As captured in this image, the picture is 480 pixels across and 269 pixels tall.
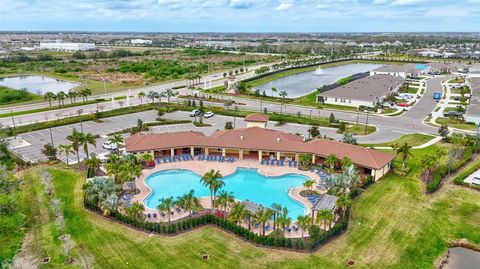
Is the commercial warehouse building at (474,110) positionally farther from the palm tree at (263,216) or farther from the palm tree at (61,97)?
the palm tree at (61,97)

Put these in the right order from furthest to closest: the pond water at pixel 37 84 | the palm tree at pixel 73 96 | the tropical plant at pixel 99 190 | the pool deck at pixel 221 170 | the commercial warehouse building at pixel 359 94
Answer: the pond water at pixel 37 84
the commercial warehouse building at pixel 359 94
the palm tree at pixel 73 96
the pool deck at pixel 221 170
the tropical plant at pixel 99 190

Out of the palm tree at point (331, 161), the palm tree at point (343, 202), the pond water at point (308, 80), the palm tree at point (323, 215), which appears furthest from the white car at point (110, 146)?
the pond water at point (308, 80)

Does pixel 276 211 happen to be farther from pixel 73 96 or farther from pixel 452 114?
pixel 73 96

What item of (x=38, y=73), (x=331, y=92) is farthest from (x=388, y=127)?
(x=38, y=73)

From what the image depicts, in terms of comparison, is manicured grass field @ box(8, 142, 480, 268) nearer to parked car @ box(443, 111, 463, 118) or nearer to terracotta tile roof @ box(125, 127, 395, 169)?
terracotta tile roof @ box(125, 127, 395, 169)

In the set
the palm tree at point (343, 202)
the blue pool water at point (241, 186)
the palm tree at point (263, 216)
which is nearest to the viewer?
the palm tree at point (263, 216)

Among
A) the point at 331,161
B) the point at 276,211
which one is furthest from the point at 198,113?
the point at 276,211

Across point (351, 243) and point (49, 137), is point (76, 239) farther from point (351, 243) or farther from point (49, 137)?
point (49, 137)
